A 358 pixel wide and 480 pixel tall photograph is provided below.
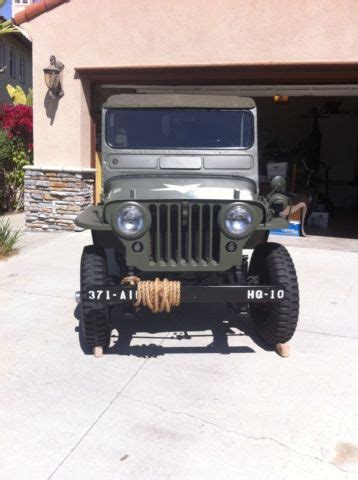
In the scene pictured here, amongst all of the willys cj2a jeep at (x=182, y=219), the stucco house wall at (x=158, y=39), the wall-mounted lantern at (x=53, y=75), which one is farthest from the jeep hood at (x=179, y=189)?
the wall-mounted lantern at (x=53, y=75)

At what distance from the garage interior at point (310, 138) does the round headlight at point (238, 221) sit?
17.9ft

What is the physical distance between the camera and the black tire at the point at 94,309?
3.67 metres

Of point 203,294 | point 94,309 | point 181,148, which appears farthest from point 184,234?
point 181,148

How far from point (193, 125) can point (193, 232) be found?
4.11 feet

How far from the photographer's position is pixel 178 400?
3.22 meters

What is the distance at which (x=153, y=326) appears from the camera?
4.51 meters

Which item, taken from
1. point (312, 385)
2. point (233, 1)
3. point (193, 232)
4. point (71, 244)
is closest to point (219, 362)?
point (312, 385)

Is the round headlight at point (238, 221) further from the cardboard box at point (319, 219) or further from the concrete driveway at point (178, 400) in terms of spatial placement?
the cardboard box at point (319, 219)

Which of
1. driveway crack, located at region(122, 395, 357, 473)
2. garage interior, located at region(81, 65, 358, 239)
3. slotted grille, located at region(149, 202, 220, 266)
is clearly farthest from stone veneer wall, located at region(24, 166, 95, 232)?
driveway crack, located at region(122, 395, 357, 473)

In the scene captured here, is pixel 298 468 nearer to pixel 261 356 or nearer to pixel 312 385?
pixel 312 385

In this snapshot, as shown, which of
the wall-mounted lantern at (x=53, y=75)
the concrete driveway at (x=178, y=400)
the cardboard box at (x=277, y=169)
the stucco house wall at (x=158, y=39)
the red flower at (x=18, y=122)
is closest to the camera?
the concrete driveway at (x=178, y=400)

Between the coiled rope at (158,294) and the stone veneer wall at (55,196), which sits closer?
the coiled rope at (158,294)

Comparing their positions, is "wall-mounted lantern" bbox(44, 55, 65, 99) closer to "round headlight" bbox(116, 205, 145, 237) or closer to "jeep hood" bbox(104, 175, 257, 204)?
"jeep hood" bbox(104, 175, 257, 204)

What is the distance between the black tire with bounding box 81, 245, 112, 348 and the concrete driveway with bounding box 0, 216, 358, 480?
0.57ft
